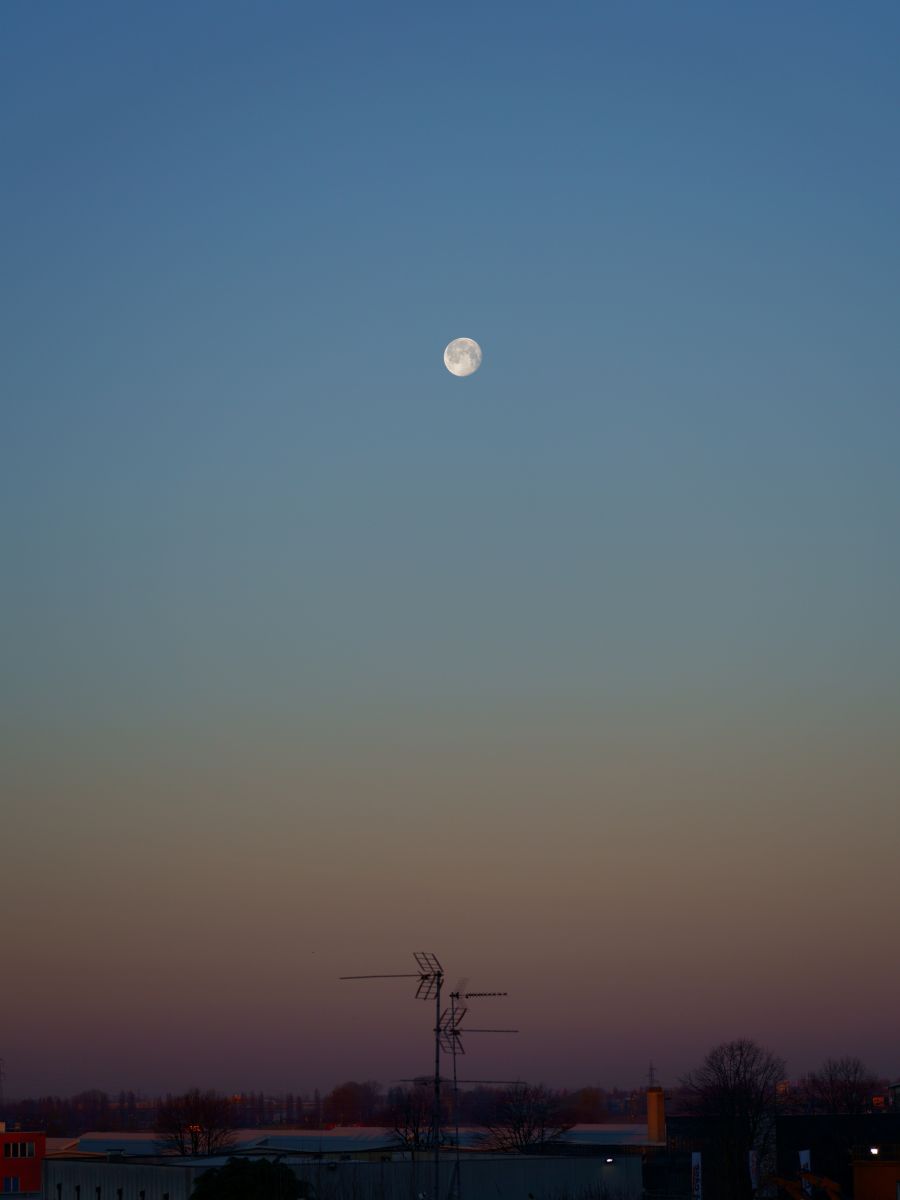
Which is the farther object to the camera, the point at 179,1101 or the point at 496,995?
the point at 179,1101

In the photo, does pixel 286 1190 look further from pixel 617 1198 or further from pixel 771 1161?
pixel 771 1161

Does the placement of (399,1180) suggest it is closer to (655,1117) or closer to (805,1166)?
(805,1166)

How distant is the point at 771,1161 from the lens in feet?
266

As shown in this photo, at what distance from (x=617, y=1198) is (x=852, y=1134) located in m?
15.4

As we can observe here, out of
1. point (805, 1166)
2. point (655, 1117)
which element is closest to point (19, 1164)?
point (655, 1117)

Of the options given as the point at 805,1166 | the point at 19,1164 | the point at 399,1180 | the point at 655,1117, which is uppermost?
the point at 805,1166

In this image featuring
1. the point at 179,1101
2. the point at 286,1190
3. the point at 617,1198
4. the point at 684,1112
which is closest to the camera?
the point at 286,1190

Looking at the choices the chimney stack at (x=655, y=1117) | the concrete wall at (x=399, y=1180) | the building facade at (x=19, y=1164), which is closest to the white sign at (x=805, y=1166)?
the concrete wall at (x=399, y=1180)

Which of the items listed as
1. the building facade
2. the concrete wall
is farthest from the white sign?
the building facade

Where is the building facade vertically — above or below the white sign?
below

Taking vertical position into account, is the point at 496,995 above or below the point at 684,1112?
above

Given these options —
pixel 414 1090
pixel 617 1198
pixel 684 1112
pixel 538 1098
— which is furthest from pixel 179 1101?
pixel 617 1198

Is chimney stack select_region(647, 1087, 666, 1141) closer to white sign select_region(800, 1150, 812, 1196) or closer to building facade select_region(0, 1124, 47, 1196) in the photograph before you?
white sign select_region(800, 1150, 812, 1196)

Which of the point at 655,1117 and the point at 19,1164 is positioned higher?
the point at 655,1117
